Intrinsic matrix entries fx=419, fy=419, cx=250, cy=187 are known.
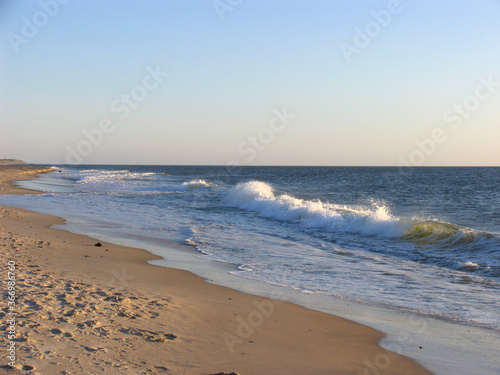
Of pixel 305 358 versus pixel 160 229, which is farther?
pixel 160 229

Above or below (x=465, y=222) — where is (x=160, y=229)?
below

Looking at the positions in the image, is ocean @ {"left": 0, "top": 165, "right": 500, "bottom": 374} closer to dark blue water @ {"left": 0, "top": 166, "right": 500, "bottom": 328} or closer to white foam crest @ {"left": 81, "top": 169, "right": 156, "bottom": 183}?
dark blue water @ {"left": 0, "top": 166, "right": 500, "bottom": 328}

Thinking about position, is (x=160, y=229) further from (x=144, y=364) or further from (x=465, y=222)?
(x=465, y=222)

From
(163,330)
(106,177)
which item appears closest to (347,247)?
(163,330)

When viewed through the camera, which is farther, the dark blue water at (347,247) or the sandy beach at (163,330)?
the dark blue water at (347,247)

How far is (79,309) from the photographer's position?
534cm

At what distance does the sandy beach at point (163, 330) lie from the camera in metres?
4.14

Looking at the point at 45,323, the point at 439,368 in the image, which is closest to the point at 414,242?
the point at 439,368

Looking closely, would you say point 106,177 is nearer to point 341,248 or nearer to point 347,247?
point 347,247

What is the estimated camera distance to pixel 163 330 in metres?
5.04

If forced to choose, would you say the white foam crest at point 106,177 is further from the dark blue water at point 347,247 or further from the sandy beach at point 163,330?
the sandy beach at point 163,330

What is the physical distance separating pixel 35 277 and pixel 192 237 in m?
6.54

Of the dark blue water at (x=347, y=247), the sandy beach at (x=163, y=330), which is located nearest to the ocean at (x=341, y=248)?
the dark blue water at (x=347, y=247)

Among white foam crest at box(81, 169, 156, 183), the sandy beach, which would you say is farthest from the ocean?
white foam crest at box(81, 169, 156, 183)
